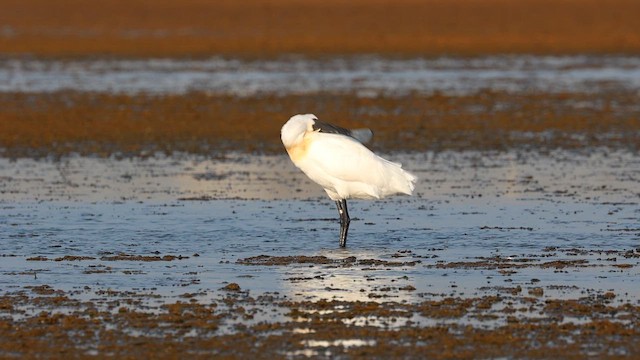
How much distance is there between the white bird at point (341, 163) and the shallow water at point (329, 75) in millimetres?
16545

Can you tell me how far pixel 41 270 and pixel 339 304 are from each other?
9.66 feet

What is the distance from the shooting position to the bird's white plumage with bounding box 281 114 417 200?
41.7ft

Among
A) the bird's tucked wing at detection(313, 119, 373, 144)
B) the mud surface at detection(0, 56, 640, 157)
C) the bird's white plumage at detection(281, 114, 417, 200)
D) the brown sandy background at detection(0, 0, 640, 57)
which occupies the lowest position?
the bird's white plumage at detection(281, 114, 417, 200)

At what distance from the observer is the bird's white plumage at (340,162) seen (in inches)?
500

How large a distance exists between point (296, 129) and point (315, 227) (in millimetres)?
1574

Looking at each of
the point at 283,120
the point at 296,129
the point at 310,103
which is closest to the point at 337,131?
the point at 296,129

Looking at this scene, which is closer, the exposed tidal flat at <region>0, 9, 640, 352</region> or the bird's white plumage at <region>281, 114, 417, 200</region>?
the exposed tidal flat at <region>0, 9, 640, 352</region>

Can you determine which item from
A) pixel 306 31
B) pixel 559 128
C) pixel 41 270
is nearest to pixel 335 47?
pixel 306 31

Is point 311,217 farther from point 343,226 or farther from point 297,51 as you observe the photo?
point 297,51

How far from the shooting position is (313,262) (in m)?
11.8

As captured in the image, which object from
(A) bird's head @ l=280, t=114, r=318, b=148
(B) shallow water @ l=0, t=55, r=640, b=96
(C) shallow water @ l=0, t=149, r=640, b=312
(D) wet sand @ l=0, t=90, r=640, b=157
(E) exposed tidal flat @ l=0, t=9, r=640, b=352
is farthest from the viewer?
(B) shallow water @ l=0, t=55, r=640, b=96

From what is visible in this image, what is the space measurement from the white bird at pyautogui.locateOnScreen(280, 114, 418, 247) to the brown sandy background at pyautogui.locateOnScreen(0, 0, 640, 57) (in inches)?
1175

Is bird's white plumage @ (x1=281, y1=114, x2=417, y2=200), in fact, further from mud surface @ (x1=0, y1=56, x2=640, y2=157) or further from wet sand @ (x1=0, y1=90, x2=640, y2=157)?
wet sand @ (x1=0, y1=90, x2=640, y2=157)

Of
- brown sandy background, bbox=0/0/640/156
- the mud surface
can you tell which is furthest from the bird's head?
brown sandy background, bbox=0/0/640/156
